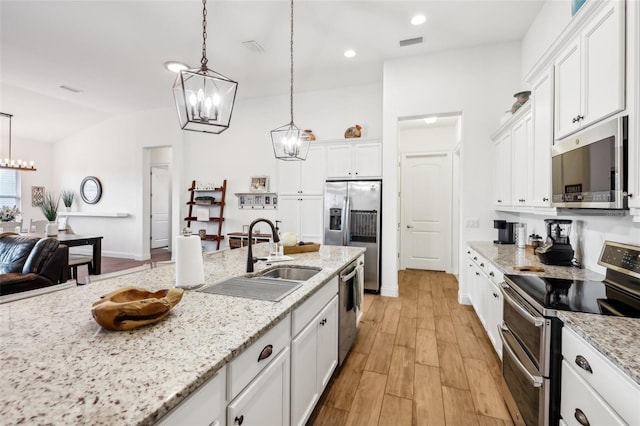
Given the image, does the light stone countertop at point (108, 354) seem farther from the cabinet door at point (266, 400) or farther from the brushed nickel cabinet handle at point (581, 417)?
the brushed nickel cabinet handle at point (581, 417)

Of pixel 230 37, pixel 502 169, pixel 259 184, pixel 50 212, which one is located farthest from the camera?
pixel 259 184

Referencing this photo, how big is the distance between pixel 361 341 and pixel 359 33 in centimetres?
355

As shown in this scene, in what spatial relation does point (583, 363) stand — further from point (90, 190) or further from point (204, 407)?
point (90, 190)

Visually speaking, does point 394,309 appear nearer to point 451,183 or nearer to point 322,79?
point 451,183

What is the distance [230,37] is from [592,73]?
3.67m

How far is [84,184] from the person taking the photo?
7516 mm

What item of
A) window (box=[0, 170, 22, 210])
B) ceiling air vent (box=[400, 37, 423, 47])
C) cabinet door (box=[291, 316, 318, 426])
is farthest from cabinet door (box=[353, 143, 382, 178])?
window (box=[0, 170, 22, 210])

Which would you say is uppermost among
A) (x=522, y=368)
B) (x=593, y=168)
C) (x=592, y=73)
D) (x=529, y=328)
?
(x=592, y=73)

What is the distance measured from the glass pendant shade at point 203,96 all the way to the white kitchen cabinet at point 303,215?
3.16m

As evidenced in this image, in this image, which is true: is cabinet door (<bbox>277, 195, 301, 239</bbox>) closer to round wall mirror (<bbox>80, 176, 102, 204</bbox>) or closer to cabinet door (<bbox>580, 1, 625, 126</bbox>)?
cabinet door (<bbox>580, 1, 625, 126</bbox>)

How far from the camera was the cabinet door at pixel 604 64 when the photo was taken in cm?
147

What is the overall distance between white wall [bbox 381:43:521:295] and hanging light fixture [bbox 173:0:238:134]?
303cm

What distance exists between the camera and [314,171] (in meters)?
4.93

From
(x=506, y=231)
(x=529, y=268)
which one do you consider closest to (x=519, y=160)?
(x=506, y=231)
